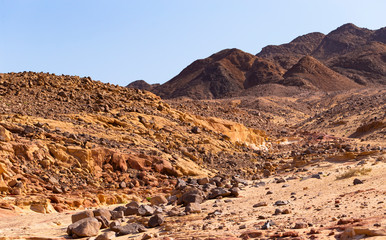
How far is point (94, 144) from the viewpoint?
12219 mm

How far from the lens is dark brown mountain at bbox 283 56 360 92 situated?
74619mm

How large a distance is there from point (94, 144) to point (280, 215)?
738 cm

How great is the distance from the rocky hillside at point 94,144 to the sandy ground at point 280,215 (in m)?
1.54

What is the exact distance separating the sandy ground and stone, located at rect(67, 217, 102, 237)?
12.7 inches

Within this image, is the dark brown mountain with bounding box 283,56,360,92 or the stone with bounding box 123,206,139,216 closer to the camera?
the stone with bounding box 123,206,139,216

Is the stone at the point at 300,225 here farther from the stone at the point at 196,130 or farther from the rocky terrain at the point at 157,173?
the stone at the point at 196,130

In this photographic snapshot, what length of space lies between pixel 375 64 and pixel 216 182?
89766mm

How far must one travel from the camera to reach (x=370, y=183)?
25.8 feet

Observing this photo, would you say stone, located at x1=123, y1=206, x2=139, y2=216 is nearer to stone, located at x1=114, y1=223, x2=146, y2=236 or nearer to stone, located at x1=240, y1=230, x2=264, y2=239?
stone, located at x1=114, y1=223, x2=146, y2=236

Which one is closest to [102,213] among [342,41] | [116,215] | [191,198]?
[116,215]

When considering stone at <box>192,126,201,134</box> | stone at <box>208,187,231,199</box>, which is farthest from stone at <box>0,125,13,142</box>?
stone at <box>192,126,201,134</box>

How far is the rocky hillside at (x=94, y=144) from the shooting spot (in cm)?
991

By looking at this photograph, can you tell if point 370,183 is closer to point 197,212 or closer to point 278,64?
point 197,212

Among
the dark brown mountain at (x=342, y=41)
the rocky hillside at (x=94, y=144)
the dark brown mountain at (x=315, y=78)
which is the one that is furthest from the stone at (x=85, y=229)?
the dark brown mountain at (x=342, y=41)
